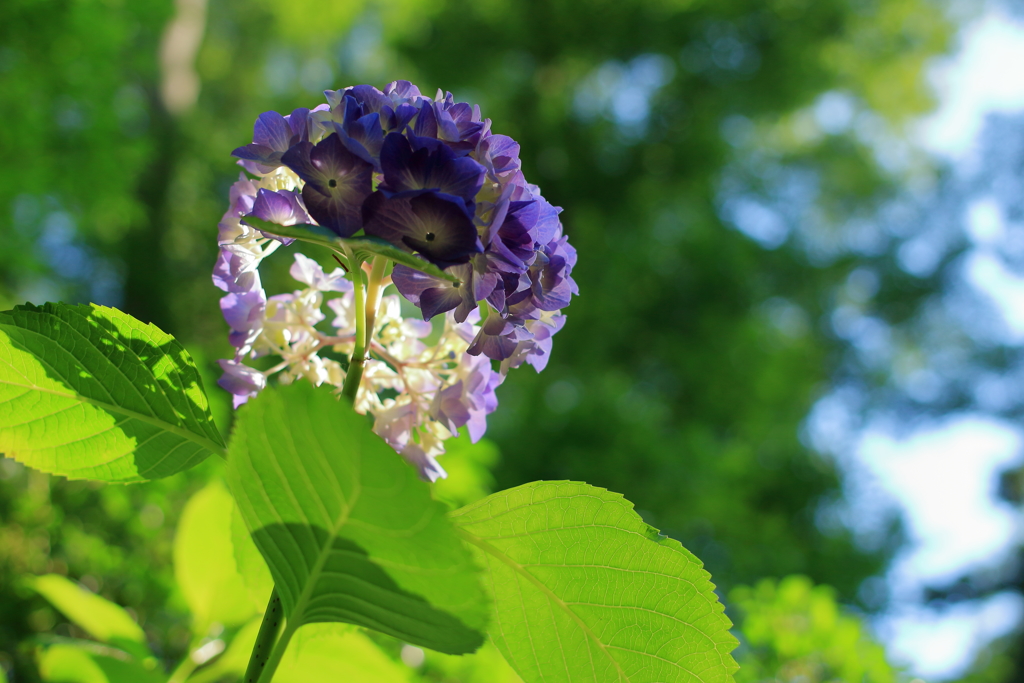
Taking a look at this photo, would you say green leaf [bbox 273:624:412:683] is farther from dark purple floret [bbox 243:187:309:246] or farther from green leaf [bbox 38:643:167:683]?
dark purple floret [bbox 243:187:309:246]

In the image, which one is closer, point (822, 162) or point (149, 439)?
point (149, 439)

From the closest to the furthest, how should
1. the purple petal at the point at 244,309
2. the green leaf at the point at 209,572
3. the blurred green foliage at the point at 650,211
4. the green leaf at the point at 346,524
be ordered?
the green leaf at the point at 346,524 < the purple petal at the point at 244,309 < the green leaf at the point at 209,572 < the blurred green foliage at the point at 650,211

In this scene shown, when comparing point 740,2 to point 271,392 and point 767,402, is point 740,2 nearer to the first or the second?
point 767,402

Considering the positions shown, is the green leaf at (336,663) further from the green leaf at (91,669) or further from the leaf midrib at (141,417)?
the leaf midrib at (141,417)

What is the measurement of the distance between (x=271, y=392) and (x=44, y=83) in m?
5.61

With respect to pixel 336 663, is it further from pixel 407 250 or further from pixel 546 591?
pixel 407 250

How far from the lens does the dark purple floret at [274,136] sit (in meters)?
0.47

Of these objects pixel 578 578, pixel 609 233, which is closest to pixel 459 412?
pixel 578 578

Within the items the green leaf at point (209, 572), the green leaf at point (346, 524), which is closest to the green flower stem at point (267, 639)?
the green leaf at point (346, 524)

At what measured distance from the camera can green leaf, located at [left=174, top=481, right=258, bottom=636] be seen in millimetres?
845

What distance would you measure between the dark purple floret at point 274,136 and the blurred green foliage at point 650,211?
5.47 meters

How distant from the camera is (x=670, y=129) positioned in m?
9.22

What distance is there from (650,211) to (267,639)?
918 cm

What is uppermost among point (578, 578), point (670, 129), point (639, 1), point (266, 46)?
point (266, 46)
